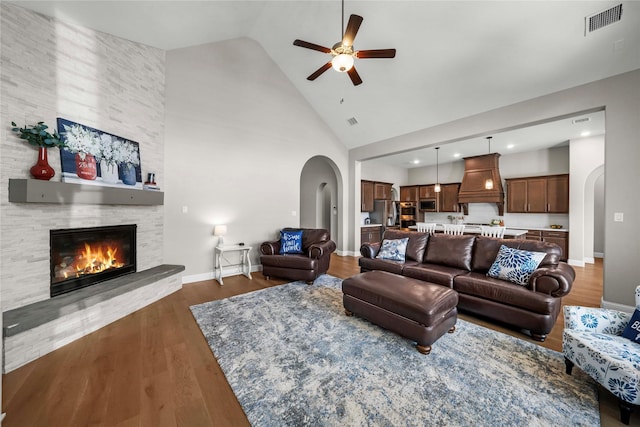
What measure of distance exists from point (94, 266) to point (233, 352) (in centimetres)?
228

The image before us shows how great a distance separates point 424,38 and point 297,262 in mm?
4056

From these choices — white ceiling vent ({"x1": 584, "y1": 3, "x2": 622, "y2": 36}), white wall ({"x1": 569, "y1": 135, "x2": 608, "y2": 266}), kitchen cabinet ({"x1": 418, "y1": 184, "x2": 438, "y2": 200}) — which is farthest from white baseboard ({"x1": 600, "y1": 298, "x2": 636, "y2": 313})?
kitchen cabinet ({"x1": 418, "y1": 184, "x2": 438, "y2": 200})

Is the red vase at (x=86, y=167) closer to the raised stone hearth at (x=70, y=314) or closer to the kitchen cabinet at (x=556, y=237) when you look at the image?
the raised stone hearth at (x=70, y=314)

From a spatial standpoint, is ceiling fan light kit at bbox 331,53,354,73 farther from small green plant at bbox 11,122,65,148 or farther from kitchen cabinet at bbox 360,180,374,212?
kitchen cabinet at bbox 360,180,374,212

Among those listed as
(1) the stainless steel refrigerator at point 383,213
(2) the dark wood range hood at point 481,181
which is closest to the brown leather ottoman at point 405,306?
(1) the stainless steel refrigerator at point 383,213

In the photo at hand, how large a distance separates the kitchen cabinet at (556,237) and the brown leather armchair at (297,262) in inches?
219

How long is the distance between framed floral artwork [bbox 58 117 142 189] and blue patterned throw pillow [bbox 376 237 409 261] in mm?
3988

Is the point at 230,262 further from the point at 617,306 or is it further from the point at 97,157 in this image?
the point at 617,306

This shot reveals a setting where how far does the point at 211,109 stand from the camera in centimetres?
441

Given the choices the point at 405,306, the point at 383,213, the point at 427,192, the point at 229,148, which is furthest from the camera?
the point at 427,192

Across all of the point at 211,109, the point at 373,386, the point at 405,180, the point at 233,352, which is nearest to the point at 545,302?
the point at 373,386

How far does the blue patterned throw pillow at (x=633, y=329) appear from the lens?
68.1 inches

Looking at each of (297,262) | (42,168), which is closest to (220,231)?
(297,262)

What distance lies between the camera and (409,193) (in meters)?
8.99
